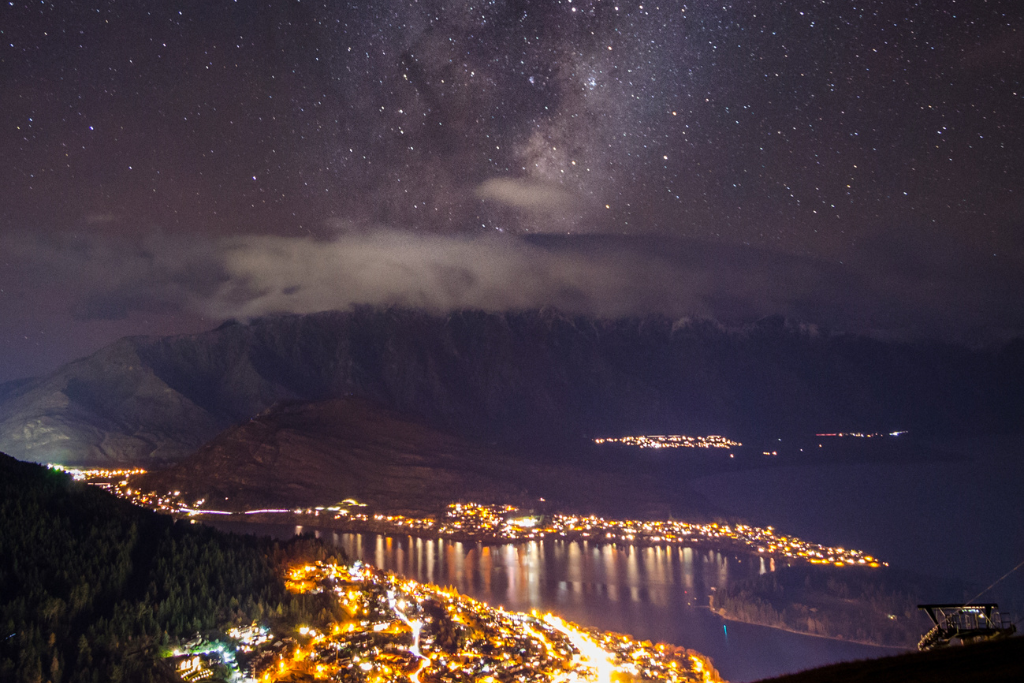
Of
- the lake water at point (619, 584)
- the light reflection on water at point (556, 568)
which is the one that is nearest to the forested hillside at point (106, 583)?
the light reflection on water at point (556, 568)

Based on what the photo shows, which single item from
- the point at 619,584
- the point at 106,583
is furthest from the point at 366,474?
the point at 106,583

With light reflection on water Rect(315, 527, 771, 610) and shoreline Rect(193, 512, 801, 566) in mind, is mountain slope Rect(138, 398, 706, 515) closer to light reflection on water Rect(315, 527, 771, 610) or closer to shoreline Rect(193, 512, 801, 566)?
shoreline Rect(193, 512, 801, 566)

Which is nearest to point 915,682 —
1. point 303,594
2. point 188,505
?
point 303,594

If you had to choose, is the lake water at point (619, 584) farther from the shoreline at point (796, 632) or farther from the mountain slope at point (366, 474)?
the mountain slope at point (366, 474)

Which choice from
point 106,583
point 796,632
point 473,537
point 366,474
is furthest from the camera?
point 366,474

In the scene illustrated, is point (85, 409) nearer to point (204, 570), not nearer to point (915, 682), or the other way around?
point (204, 570)

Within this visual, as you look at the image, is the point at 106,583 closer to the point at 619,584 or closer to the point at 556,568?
the point at 619,584

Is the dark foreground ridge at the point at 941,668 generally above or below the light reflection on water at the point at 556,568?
above
